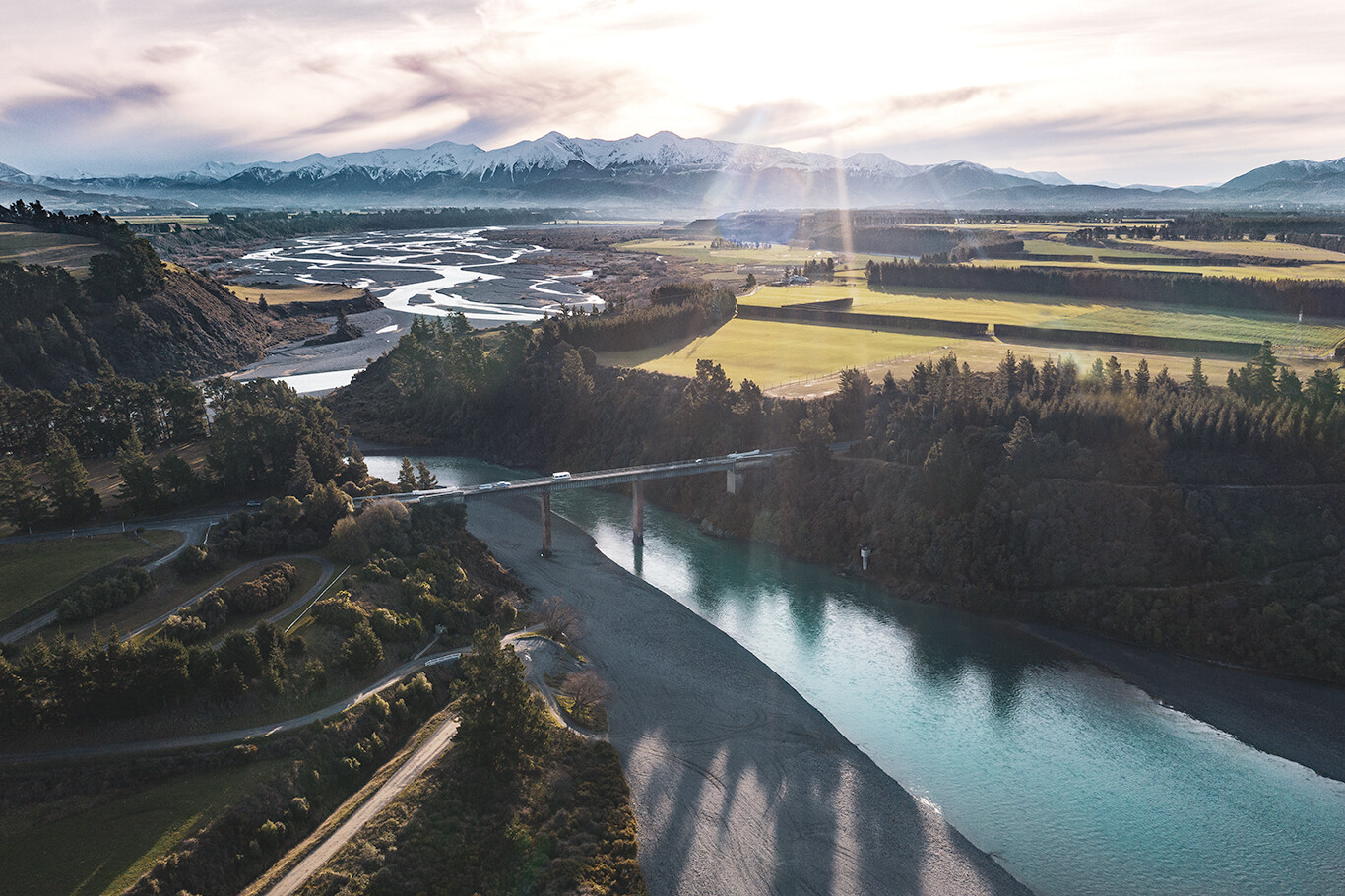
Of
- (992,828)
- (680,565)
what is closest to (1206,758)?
(992,828)

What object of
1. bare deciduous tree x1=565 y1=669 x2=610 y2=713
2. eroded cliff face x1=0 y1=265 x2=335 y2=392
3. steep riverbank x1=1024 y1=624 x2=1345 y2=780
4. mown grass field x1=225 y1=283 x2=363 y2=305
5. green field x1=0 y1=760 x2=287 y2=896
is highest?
mown grass field x1=225 y1=283 x2=363 y2=305

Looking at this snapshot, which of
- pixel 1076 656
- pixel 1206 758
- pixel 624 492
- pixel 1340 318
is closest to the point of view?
pixel 1206 758

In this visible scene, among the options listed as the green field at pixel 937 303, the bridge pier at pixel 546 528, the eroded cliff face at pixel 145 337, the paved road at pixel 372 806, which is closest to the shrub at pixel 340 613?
the paved road at pixel 372 806

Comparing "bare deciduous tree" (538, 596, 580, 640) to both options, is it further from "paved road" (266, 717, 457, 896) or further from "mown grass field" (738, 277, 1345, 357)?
"mown grass field" (738, 277, 1345, 357)

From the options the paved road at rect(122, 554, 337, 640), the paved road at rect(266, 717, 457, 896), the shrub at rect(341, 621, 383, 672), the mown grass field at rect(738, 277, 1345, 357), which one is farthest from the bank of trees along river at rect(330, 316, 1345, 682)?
the paved road at rect(266, 717, 457, 896)

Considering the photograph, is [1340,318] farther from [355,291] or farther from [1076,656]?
[355,291]

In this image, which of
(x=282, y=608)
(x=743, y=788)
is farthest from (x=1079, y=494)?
(x=282, y=608)
